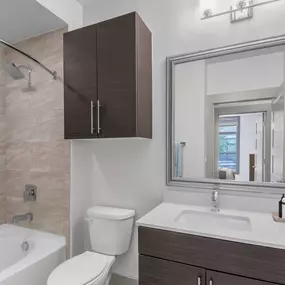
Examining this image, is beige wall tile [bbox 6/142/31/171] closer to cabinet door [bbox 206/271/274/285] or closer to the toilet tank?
the toilet tank

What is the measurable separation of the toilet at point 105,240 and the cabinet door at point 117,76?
0.64 meters

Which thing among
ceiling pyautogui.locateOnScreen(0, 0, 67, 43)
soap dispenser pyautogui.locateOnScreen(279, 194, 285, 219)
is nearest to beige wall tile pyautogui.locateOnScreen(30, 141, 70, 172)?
ceiling pyautogui.locateOnScreen(0, 0, 67, 43)

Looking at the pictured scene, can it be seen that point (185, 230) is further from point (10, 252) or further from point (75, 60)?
point (10, 252)

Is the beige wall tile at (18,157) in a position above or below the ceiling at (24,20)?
below

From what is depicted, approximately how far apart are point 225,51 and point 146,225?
1315 mm

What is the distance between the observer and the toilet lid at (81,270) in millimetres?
1467

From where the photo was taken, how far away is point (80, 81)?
187 cm

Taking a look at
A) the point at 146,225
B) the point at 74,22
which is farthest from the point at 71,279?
the point at 74,22

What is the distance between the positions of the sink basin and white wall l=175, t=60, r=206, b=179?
29cm

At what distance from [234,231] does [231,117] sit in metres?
0.80

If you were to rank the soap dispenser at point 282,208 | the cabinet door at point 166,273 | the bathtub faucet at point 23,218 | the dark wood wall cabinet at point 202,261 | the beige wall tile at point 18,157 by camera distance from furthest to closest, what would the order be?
the beige wall tile at point 18,157, the bathtub faucet at point 23,218, the soap dispenser at point 282,208, the cabinet door at point 166,273, the dark wood wall cabinet at point 202,261

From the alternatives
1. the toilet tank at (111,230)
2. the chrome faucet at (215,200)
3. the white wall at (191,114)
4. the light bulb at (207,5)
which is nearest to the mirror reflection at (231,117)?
the white wall at (191,114)


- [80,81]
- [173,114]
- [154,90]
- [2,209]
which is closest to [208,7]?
[154,90]

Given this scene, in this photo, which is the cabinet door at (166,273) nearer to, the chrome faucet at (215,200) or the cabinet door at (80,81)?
the chrome faucet at (215,200)
